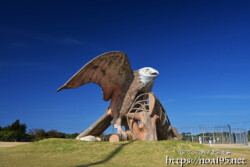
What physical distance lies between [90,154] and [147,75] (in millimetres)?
6157

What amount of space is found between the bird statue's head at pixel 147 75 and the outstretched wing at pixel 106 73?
27.9 inches

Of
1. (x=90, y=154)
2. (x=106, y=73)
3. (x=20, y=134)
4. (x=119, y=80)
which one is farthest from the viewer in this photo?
(x=20, y=134)

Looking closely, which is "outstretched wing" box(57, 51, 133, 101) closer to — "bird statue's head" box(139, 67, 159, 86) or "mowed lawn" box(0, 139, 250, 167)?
"bird statue's head" box(139, 67, 159, 86)

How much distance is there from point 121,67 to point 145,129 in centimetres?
364

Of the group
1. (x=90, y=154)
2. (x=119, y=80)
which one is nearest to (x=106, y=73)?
(x=119, y=80)

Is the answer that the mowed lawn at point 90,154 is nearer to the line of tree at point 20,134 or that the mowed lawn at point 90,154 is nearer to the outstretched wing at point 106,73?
the outstretched wing at point 106,73

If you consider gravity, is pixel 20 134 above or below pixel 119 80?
below

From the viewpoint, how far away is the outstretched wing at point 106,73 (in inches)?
401

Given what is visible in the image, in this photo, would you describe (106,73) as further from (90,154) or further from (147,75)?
(90,154)

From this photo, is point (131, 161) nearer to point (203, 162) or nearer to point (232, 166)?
point (203, 162)

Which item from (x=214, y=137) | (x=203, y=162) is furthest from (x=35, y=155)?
(x=214, y=137)

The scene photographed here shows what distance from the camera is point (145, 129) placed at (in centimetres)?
1045

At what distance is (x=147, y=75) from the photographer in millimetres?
12414

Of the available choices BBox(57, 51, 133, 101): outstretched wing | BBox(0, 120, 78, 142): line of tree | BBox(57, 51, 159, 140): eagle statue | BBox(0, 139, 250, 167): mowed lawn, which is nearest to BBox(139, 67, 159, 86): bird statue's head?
BBox(57, 51, 159, 140): eagle statue
